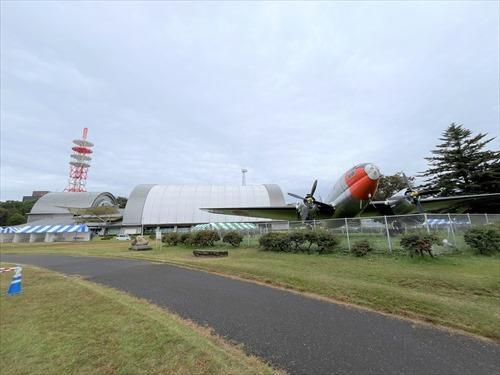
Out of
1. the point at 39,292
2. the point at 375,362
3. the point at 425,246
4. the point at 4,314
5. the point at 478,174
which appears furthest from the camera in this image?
the point at 478,174

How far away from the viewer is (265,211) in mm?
22828

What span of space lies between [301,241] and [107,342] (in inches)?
484

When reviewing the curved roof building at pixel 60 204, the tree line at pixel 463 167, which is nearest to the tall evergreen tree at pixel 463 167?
the tree line at pixel 463 167

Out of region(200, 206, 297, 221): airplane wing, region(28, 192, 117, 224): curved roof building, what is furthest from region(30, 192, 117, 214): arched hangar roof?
region(200, 206, 297, 221): airplane wing

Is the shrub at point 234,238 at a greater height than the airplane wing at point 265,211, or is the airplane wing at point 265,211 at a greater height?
the airplane wing at point 265,211

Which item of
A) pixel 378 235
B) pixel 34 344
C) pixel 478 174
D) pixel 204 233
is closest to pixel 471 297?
pixel 378 235

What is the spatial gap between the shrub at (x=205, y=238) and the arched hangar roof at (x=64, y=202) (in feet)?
200

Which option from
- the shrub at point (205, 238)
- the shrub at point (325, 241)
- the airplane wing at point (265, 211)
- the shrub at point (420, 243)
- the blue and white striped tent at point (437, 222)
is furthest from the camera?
the airplane wing at point (265, 211)

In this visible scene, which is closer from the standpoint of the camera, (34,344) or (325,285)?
(34,344)

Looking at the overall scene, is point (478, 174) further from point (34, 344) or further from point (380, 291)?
point (34, 344)

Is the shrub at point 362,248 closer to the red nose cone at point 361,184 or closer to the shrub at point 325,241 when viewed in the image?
the shrub at point 325,241

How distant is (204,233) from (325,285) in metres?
15.7

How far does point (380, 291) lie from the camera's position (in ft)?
22.4

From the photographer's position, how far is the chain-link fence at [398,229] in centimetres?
1209
